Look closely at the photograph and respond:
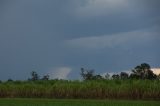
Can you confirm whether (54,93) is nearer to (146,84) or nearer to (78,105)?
(146,84)

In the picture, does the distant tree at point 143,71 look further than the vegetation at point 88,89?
Yes

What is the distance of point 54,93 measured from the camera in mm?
44000

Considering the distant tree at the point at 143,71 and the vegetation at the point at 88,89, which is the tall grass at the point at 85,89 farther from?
the distant tree at the point at 143,71

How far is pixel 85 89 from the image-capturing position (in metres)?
42.6

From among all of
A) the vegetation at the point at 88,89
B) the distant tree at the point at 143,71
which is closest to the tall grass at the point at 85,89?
the vegetation at the point at 88,89

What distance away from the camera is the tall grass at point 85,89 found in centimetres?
4047

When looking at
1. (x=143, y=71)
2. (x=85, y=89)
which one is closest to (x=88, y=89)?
(x=85, y=89)

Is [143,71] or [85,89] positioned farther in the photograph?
[143,71]

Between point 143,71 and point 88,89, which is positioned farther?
point 143,71

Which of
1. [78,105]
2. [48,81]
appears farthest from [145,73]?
[78,105]

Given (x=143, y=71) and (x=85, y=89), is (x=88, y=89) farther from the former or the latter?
(x=143, y=71)

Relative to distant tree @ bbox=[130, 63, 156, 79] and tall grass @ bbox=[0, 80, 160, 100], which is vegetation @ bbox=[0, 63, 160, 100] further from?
distant tree @ bbox=[130, 63, 156, 79]

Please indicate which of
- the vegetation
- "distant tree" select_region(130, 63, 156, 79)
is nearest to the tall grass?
the vegetation

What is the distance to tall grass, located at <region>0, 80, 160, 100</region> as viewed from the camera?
40469 millimetres
